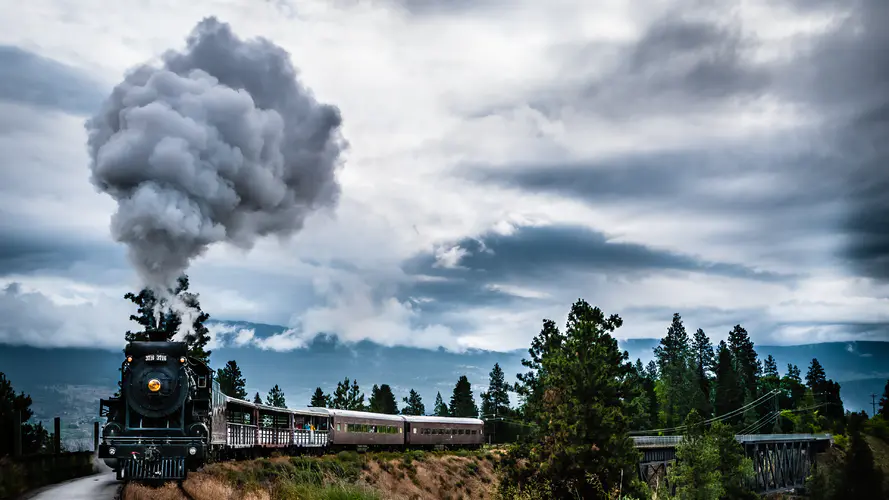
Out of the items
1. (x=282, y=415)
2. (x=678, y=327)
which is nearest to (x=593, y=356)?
(x=282, y=415)

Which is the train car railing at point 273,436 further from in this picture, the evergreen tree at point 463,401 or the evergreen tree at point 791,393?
the evergreen tree at point 791,393

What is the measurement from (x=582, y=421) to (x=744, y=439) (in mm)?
59677

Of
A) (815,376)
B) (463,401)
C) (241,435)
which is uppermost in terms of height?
(815,376)

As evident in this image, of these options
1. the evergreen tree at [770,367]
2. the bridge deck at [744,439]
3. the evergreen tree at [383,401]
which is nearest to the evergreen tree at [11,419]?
the bridge deck at [744,439]

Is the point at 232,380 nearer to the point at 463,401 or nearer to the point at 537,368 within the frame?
the point at 463,401

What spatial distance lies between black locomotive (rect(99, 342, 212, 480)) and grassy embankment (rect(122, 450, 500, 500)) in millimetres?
991

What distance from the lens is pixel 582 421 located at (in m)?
46.6

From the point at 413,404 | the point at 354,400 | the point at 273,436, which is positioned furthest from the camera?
the point at 413,404

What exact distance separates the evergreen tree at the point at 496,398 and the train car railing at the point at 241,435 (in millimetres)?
97328

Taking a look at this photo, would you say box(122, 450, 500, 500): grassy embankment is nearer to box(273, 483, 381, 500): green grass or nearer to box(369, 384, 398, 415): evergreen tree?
box(273, 483, 381, 500): green grass

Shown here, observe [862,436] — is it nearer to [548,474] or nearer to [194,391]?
[194,391]

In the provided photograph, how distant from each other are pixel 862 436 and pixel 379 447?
2619 inches

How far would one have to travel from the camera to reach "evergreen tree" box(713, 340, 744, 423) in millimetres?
140250

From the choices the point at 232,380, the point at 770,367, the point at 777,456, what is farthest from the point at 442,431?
the point at 770,367
